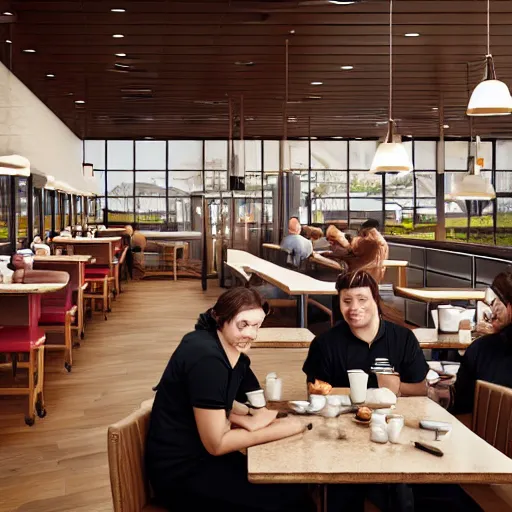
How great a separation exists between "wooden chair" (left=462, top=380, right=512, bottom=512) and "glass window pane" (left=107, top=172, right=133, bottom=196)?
56.9ft

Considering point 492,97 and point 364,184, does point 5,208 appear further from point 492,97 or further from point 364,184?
point 364,184

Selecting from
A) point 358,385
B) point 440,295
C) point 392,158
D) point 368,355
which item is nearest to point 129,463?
point 358,385

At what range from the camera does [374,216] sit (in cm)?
2025

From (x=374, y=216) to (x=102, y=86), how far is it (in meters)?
9.78

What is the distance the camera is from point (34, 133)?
1300cm

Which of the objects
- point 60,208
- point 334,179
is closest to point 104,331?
point 60,208

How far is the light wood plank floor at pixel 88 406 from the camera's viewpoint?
455cm

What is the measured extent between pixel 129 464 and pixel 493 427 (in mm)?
1457

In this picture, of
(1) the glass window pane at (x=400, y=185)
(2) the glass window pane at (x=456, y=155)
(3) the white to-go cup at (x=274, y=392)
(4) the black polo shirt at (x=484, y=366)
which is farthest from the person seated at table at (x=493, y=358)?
(2) the glass window pane at (x=456, y=155)

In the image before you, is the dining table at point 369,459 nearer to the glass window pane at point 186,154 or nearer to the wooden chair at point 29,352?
the wooden chair at point 29,352

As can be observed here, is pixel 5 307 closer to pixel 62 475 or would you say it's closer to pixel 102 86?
pixel 62 475

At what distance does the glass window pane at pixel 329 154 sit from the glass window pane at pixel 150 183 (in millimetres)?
3720

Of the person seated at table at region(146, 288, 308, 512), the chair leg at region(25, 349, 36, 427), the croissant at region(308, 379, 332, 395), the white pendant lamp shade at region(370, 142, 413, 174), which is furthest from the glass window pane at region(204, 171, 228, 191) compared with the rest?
the person seated at table at region(146, 288, 308, 512)

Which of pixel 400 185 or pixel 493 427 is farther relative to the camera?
pixel 400 185
